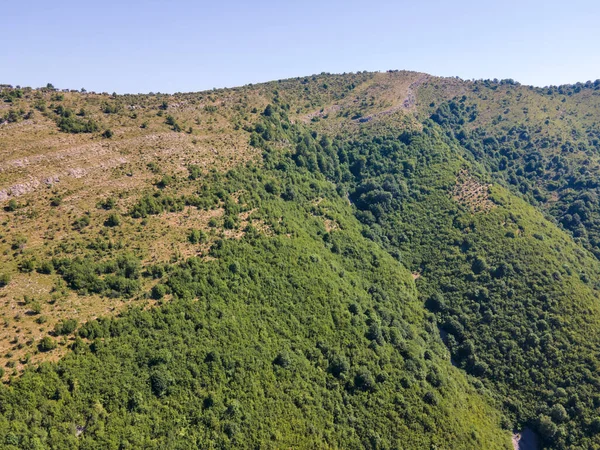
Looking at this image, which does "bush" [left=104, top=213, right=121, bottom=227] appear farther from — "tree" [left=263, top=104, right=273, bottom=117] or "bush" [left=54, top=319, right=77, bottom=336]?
"tree" [left=263, top=104, right=273, bottom=117]

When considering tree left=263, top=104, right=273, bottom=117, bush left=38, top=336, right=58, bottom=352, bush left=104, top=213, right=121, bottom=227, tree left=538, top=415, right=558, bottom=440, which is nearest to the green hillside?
bush left=38, top=336, right=58, bottom=352

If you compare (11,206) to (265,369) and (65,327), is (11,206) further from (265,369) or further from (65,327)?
(265,369)

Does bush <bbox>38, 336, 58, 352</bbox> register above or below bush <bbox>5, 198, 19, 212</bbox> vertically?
below

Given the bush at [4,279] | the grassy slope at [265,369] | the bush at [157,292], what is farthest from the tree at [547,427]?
the bush at [4,279]

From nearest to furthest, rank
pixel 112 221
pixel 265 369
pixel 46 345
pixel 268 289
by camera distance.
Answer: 1. pixel 46 345
2. pixel 265 369
3. pixel 112 221
4. pixel 268 289

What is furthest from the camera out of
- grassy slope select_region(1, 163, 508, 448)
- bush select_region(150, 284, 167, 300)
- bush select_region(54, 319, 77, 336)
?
bush select_region(150, 284, 167, 300)

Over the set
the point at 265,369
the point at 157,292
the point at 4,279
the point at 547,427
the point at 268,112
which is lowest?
the point at 547,427

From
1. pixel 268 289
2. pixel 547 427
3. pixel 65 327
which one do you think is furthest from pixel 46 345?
pixel 547 427

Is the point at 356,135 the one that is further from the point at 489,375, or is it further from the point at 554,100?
the point at 554,100

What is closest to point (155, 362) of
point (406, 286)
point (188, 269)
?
point (188, 269)

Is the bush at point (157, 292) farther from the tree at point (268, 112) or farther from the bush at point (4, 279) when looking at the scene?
the tree at point (268, 112)
